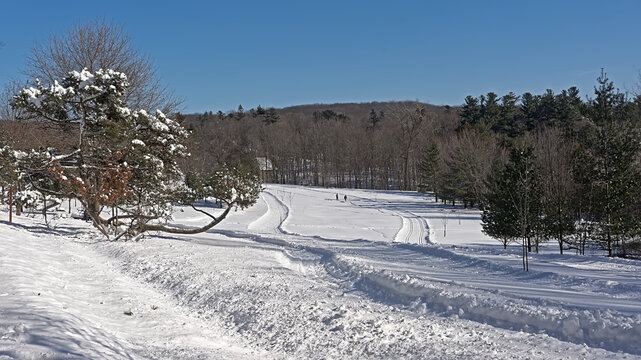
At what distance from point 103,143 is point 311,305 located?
13.5m

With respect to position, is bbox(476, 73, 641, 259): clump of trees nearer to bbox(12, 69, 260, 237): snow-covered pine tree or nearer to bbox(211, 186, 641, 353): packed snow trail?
bbox(211, 186, 641, 353): packed snow trail

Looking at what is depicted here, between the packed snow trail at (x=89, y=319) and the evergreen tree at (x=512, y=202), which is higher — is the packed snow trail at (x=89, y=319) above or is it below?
below

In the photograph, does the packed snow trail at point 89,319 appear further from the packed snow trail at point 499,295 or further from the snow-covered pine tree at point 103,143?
the snow-covered pine tree at point 103,143

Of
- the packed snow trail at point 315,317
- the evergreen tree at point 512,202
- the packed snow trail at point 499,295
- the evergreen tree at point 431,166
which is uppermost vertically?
the evergreen tree at point 431,166

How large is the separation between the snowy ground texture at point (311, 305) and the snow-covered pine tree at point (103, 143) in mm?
3464

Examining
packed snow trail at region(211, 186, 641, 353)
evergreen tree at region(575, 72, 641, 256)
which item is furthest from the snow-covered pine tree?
evergreen tree at region(575, 72, 641, 256)

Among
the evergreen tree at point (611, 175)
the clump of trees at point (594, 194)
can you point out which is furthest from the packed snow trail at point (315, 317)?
the evergreen tree at point (611, 175)

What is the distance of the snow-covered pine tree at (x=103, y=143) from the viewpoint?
52.1ft

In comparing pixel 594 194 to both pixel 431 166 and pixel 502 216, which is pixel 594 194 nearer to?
pixel 502 216

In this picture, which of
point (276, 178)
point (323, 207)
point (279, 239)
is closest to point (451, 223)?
point (323, 207)

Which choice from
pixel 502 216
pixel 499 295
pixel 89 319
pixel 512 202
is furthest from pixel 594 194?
pixel 89 319

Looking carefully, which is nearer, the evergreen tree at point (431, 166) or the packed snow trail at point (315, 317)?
the packed snow trail at point (315, 317)

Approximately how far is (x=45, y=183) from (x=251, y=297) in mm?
17427

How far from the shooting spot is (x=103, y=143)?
17.5 m
